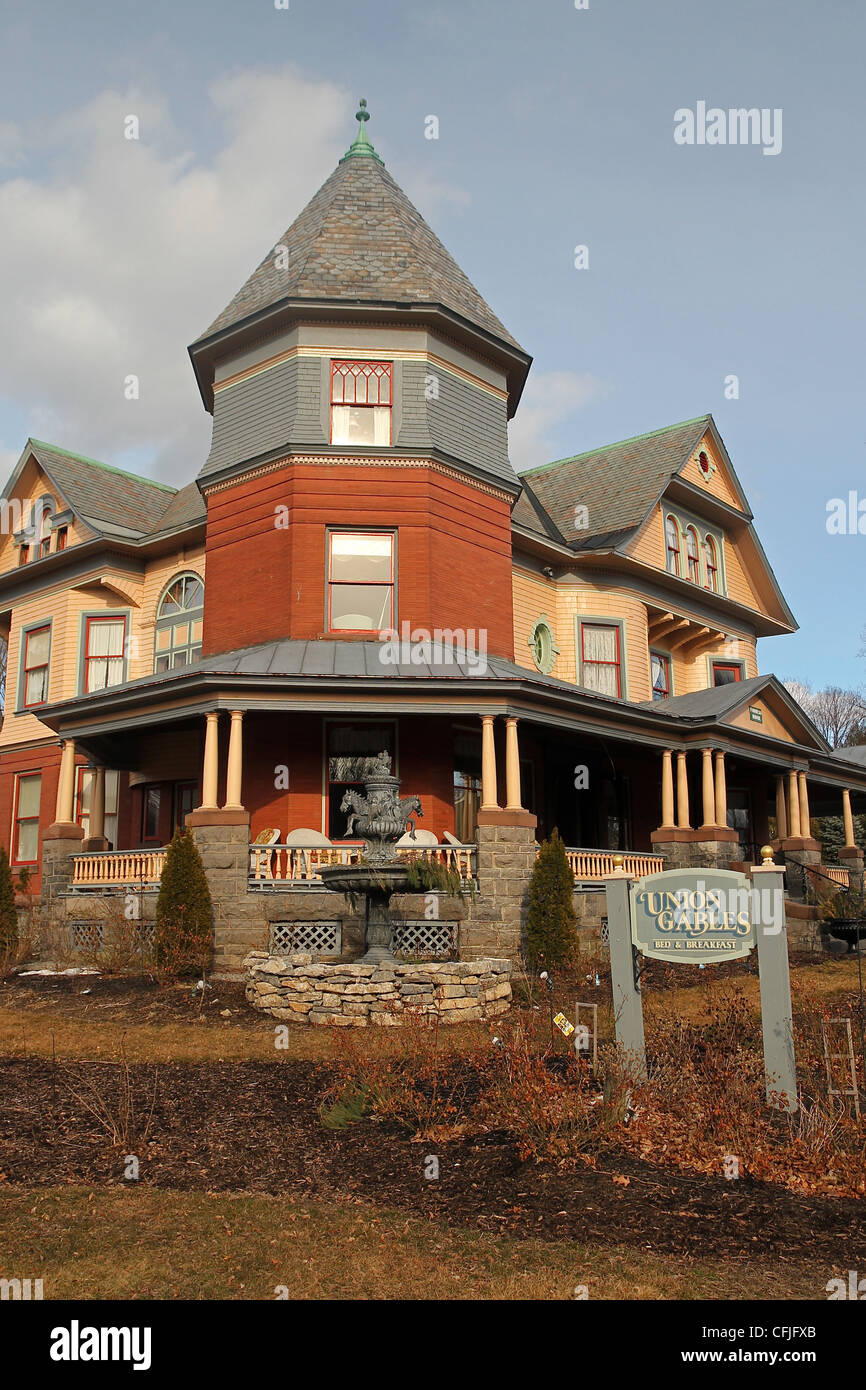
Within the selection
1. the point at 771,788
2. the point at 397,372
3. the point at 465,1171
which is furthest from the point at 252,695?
the point at 771,788

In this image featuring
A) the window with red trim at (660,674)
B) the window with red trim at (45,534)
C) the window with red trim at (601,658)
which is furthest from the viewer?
the window with red trim at (45,534)

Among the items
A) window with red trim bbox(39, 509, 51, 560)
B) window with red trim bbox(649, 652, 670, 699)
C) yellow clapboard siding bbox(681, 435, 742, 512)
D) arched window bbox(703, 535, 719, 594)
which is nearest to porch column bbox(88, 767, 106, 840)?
window with red trim bbox(39, 509, 51, 560)

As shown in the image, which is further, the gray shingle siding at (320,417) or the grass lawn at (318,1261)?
the gray shingle siding at (320,417)

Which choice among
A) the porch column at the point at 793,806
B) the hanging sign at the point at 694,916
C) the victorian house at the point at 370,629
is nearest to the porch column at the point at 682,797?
the victorian house at the point at 370,629

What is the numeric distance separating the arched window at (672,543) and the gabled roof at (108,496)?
11.7 meters

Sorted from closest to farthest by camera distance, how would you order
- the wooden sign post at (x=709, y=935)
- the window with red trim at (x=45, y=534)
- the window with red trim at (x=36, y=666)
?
the wooden sign post at (x=709, y=935), the window with red trim at (x=36, y=666), the window with red trim at (x=45, y=534)

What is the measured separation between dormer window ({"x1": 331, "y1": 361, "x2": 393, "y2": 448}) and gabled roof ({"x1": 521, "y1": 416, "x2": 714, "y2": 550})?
6493 millimetres

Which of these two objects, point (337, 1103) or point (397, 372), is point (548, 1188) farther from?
point (397, 372)

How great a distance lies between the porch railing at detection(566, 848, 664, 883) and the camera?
1923 cm

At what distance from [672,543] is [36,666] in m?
16.5

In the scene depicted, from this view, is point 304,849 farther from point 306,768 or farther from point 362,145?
point 362,145

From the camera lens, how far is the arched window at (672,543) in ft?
92.7

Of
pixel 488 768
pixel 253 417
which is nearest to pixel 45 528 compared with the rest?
pixel 253 417

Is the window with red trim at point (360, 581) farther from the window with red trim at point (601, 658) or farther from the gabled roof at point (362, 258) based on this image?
the window with red trim at point (601, 658)
